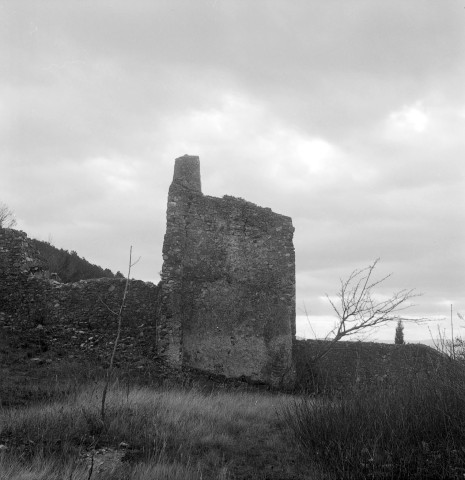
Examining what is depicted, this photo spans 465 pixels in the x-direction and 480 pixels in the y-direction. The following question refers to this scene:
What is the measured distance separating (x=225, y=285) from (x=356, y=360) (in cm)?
502

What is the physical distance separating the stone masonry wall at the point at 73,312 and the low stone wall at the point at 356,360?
4.24 meters

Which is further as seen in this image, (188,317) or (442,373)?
(188,317)

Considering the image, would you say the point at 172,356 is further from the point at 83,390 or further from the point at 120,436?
the point at 120,436

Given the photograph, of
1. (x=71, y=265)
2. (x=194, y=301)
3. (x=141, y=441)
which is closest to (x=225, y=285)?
(x=194, y=301)

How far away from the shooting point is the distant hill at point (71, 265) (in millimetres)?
23125

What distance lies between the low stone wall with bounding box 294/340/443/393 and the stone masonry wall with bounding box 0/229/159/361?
424 cm

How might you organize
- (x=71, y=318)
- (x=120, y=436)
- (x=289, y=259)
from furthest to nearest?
(x=289, y=259) → (x=71, y=318) → (x=120, y=436)

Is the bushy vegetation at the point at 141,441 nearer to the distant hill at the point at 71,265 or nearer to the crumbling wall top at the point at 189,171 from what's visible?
the crumbling wall top at the point at 189,171

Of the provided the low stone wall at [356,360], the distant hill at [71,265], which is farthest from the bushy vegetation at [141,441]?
the distant hill at [71,265]

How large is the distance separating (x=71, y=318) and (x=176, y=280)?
9.16ft

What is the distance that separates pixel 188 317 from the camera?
13008 millimetres

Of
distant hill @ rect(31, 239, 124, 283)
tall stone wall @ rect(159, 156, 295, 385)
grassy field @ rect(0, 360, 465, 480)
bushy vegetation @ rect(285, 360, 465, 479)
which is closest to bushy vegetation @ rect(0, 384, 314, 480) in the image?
grassy field @ rect(0, 360, 465, 480)

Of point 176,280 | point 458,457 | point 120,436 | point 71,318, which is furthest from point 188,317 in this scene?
point 458,457

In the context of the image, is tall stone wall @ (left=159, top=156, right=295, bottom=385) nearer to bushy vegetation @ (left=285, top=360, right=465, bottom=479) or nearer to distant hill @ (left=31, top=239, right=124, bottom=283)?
bushy vegetation @ (left=285, top=360, right=465, bottom=479)
